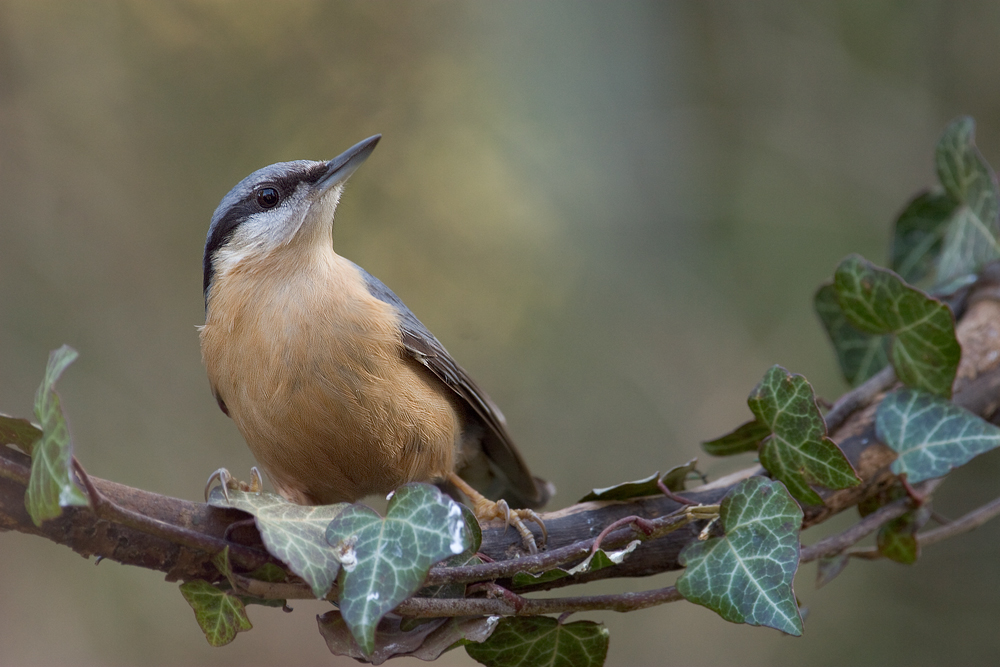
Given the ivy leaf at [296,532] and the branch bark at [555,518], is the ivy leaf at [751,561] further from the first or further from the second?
the ivy leaf at [296,532]

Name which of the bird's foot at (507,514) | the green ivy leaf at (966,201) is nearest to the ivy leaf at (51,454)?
the bird's foot at (507,514)

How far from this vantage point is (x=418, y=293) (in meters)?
4.68

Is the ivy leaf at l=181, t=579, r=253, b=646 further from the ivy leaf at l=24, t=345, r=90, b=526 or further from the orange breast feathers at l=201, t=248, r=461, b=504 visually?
the orange breast feathers at l=201, t=248, r=461, b=504

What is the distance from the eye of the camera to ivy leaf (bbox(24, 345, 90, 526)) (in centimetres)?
129

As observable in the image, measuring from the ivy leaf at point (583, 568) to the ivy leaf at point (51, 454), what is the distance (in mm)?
955

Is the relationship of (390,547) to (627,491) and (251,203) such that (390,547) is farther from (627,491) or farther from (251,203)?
(251,203)

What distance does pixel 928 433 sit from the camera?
235 centimetres

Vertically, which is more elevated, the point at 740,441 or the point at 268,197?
the point at 268,197

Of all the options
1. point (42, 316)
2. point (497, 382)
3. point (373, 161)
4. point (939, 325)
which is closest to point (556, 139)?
point (373, 161)

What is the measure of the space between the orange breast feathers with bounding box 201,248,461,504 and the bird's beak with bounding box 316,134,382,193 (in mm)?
283

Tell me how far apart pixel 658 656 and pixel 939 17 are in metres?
4.34

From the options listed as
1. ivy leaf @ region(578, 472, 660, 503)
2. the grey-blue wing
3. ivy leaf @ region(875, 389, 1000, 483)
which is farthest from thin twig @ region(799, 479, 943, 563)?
the grey-blue wing

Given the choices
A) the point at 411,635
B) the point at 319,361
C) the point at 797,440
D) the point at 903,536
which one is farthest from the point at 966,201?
the point at 411,635

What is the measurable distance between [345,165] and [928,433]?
212 cm
